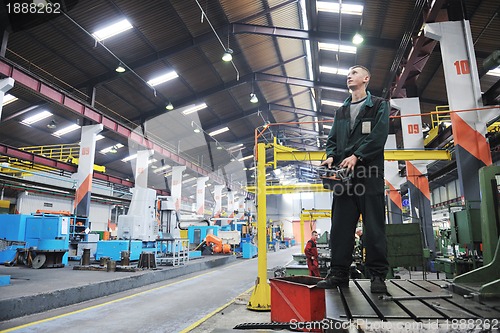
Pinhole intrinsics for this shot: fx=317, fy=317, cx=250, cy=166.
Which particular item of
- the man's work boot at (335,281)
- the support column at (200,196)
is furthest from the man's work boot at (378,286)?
the support column at (200,196)

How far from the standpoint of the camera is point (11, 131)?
15344 millimetres

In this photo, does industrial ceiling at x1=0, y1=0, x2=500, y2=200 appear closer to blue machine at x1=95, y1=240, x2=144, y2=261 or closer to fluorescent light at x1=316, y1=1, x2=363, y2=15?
fluorescent light at x1=316, y1=1, x2=363, y2=15

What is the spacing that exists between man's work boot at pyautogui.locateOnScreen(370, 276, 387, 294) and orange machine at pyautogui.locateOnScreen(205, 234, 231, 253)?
14.2 m

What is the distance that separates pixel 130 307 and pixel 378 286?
5147 millimetres

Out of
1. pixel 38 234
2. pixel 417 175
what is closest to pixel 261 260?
pixel 417 175

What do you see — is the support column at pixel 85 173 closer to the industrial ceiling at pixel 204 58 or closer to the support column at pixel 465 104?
the industrial ceiling at pixel 204 58

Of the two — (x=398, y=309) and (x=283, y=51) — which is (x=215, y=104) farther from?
(x=398, y=309)

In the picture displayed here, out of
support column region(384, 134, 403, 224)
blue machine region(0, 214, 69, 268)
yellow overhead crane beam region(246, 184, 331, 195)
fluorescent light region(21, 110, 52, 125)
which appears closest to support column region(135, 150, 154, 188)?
fluorescent light region(21, 110, 52, 125)

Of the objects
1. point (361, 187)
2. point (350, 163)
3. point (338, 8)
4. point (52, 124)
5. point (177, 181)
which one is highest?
point (338, 8)

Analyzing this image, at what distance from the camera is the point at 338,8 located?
10062 millimetres

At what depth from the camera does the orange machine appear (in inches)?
621

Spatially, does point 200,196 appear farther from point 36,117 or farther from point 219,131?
point 36,117

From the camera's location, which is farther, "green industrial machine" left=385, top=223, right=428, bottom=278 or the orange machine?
the orange machine

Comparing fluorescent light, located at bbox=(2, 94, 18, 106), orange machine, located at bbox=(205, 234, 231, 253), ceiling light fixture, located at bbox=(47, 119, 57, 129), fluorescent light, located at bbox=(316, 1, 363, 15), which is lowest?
orange machine, located at bbox=(205, 234, 231, 253)
